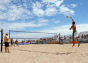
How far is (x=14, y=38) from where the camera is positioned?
57.1 ft

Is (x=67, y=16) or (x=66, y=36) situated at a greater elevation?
(x=67, y=16)

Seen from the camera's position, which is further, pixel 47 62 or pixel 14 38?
pixel 14 38

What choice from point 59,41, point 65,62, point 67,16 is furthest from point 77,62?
point 59,41

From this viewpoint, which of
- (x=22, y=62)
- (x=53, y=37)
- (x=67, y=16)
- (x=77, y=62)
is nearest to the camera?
(x=77, y=62)

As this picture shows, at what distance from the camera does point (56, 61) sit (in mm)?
5027

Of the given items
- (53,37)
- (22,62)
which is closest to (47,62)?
(22,62)

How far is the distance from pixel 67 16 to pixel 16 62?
5894 millimetres

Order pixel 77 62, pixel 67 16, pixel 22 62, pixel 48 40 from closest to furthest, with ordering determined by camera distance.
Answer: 1. pixel 77 62
2. pixel 22 62
3. pixel 67 16
4. pixel 48 40

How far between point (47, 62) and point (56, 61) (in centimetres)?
37

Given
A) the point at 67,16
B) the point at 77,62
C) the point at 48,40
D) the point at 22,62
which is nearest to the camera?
the point at 77,62

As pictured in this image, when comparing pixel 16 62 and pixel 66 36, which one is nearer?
pixel 16 62

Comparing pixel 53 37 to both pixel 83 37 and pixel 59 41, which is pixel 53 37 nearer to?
pixel 59 41

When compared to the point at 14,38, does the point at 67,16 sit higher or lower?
higher

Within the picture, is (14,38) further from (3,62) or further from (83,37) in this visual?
(3,62)
